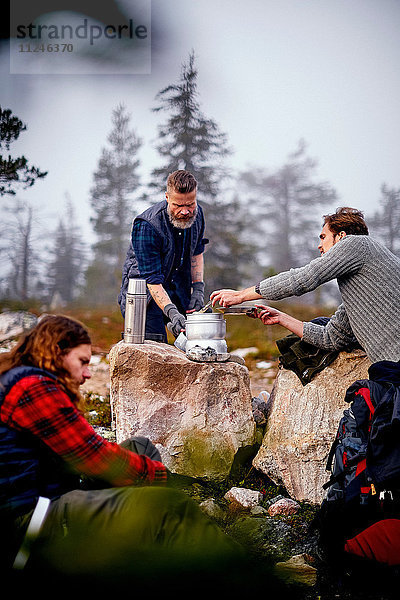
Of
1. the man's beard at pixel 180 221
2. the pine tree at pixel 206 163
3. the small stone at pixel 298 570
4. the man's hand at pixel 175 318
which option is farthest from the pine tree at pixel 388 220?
the small stone at pixel 298 570

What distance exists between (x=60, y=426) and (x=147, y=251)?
2745mm

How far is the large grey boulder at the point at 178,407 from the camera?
387 cm

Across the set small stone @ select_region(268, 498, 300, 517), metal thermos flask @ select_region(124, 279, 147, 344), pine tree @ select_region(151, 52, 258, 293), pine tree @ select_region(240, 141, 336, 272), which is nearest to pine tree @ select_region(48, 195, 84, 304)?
pine tree @ select_region(151, 52, 258, 293)

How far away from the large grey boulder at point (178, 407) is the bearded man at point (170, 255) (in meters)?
0.51

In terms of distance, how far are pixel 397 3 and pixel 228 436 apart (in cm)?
588

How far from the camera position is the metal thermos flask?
12.9 ft

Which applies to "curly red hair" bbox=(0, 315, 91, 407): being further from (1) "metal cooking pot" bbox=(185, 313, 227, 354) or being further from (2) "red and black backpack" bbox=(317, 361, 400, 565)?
(1) "metal cooking pot" bbox=(185, 313, 227, 354)

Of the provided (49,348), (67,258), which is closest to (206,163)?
(67,258)

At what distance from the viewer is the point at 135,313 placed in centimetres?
394

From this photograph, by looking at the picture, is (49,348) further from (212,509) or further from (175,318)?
(175,318)

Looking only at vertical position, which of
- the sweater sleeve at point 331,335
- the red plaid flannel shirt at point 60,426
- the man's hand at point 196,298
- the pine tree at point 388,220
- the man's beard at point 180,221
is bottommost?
the red plaid flannel shirt at point 60,426

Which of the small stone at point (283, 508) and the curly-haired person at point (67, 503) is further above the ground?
the curly-haired person at point (67, 503)

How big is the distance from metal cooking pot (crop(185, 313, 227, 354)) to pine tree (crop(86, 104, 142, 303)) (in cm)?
1469

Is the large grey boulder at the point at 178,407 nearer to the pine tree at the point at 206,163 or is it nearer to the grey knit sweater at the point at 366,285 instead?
the grey knit sweater at the point at 366,285
